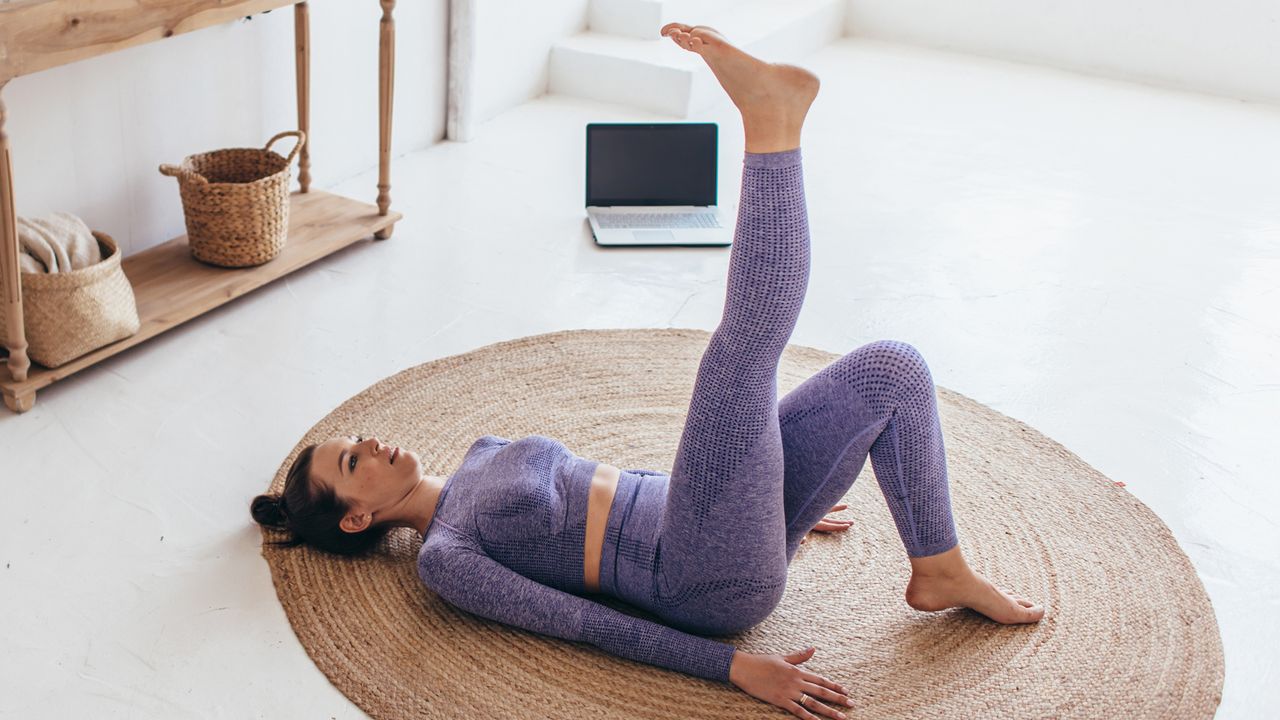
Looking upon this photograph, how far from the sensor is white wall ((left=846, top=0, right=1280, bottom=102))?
17.5 feet

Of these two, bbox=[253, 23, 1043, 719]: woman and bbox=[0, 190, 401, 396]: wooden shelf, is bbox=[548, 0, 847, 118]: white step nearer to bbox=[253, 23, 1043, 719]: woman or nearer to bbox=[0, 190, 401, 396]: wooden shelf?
bbox=[0, 190, 401, 396]: wooden shelf

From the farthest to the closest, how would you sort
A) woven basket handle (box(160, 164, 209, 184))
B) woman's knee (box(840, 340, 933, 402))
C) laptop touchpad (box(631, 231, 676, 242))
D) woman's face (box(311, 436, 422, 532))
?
1. laptop touchpad (box(631, 231, 676, 242))
2. woven basket handle (box(160, 164, 209, 184))
3. woman's face (box(311, 436, 422, 532))
4. woman's knee (box(840, 340, 933, 402))

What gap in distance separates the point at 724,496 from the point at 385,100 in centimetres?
194

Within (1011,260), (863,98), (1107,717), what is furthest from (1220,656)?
(863,98)

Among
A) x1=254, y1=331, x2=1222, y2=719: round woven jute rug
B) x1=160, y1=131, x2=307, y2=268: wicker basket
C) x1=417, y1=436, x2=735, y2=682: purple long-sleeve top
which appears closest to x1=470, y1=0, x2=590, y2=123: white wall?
x1=160, y1=131, x2=307, y2=268: wicker basket

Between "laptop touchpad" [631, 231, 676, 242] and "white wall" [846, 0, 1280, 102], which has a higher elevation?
"white wall" [846, 0, 1280, 102]

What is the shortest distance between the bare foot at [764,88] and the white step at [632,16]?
11.1 ft

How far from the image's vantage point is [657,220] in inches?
141

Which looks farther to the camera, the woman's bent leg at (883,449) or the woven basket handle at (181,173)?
the woven basket handle at (181,173)

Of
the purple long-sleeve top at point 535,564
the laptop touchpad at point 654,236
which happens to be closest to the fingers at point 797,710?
the purple long-sleeve top at point 535,564

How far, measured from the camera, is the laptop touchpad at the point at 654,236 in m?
3.48

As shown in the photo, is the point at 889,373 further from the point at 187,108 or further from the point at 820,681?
the point at 187,108

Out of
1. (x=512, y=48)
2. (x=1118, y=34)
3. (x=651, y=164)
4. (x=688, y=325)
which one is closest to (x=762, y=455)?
(x=688, y=325)

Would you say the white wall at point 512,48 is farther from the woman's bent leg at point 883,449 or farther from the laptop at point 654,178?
the woman's bent leg at point 883,449
